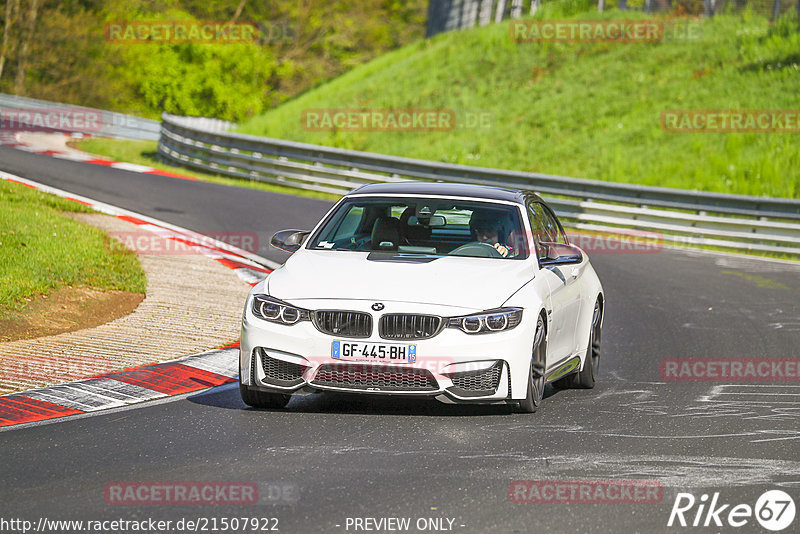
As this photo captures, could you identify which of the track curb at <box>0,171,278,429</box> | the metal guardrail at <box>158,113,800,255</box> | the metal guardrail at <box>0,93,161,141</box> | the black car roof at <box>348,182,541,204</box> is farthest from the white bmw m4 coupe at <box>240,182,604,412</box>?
the metal guardrail at <box>0,93,161,141</box>

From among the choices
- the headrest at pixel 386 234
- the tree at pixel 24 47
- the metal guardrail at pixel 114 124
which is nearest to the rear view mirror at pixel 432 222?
the headrest at pixel 386 234

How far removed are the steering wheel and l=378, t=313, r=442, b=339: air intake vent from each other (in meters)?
1.19

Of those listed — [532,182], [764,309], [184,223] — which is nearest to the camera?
[764,309]

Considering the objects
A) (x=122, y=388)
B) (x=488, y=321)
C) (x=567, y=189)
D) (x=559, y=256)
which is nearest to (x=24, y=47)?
(x=567, y=189)

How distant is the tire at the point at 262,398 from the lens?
25.9 feet

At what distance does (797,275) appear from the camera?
704 inches

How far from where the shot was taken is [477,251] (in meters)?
8.64

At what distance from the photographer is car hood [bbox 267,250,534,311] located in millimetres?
7602

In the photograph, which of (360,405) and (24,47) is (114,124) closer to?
(24,47)

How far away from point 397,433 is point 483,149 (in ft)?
85.9

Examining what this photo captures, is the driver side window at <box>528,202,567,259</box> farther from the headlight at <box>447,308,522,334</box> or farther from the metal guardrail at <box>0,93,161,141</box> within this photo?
the metal guardrail at <box>0,93,161,141</box>

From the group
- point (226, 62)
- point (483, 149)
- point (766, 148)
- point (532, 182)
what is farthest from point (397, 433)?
point (226, 62)

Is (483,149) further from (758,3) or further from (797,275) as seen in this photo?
(797,275)

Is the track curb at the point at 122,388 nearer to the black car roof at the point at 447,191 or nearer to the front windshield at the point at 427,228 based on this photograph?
the front windshield at the point at 427,228
